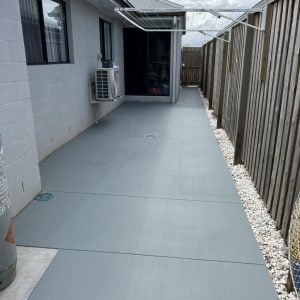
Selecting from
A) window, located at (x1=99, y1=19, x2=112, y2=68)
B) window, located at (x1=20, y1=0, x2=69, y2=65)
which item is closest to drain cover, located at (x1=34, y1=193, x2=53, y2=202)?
window, located at (x1=20, y1=0, x2=69, y2=65)

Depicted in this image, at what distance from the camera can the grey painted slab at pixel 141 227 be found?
7.35 ft

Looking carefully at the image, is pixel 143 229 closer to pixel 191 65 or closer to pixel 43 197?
pixel 43 197

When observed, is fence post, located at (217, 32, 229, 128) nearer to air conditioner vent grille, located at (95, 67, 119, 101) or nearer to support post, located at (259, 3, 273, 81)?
air conditioner vent grille, located at (95, 67, 119, 101)

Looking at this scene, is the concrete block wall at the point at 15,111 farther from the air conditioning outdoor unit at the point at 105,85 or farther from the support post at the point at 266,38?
the air conditioning outdoor unit at the point at 105,85

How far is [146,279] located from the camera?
194 cm

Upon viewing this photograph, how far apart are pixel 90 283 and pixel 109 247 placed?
0.38 metres

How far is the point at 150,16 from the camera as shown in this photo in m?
7.69

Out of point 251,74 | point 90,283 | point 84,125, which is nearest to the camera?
point 90,283

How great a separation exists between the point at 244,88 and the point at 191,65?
11155mm

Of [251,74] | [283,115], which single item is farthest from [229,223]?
[251,74]

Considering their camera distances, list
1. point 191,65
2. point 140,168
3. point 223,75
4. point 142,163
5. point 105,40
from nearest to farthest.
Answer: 1. point 140,168
2. point 142,163
3. point 223,75
4. point 105,40
5. point 191,65

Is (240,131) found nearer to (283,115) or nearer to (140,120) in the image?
(283,115)

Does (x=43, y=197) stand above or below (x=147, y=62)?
below

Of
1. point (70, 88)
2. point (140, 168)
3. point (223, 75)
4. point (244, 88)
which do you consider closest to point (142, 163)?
point (140, 168)
